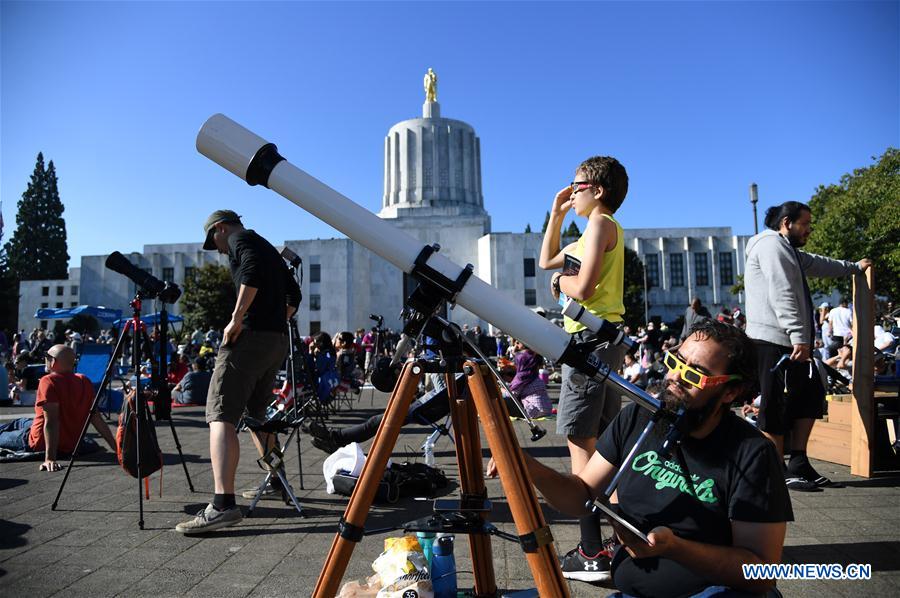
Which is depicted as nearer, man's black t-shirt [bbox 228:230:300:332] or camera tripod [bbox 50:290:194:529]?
man's black t-shirt [bbox 228:230:300:332]

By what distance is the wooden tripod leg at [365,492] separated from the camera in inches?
75.9

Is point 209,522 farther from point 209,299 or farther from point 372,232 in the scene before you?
point 209,299

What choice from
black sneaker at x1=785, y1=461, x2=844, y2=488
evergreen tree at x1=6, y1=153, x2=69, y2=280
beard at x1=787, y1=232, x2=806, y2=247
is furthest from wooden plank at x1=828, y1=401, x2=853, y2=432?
evergreen tree at x1=6, y1=153, x2=69, y2=280

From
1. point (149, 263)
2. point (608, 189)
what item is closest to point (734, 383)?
point (608, 189)

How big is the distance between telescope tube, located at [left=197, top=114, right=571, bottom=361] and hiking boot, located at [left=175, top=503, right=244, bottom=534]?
8.85 ft

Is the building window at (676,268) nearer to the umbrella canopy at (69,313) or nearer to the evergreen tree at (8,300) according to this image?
the umbrella canopy at (69,313)

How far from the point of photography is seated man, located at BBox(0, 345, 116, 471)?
20.5 feet

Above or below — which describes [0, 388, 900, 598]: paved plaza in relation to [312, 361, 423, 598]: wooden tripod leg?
below

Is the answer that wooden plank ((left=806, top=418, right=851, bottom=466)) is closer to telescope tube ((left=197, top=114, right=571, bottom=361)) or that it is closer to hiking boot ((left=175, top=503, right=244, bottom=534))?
telescope tube ((left=197, top=114, right=571, bottom=361))

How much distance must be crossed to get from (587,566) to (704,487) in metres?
1.47

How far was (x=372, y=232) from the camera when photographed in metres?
2.04

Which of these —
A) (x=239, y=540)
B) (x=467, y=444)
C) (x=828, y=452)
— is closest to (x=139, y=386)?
(x=239, y=540)

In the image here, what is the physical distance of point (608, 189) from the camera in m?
3.28

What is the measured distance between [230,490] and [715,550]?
3262 millimetres
